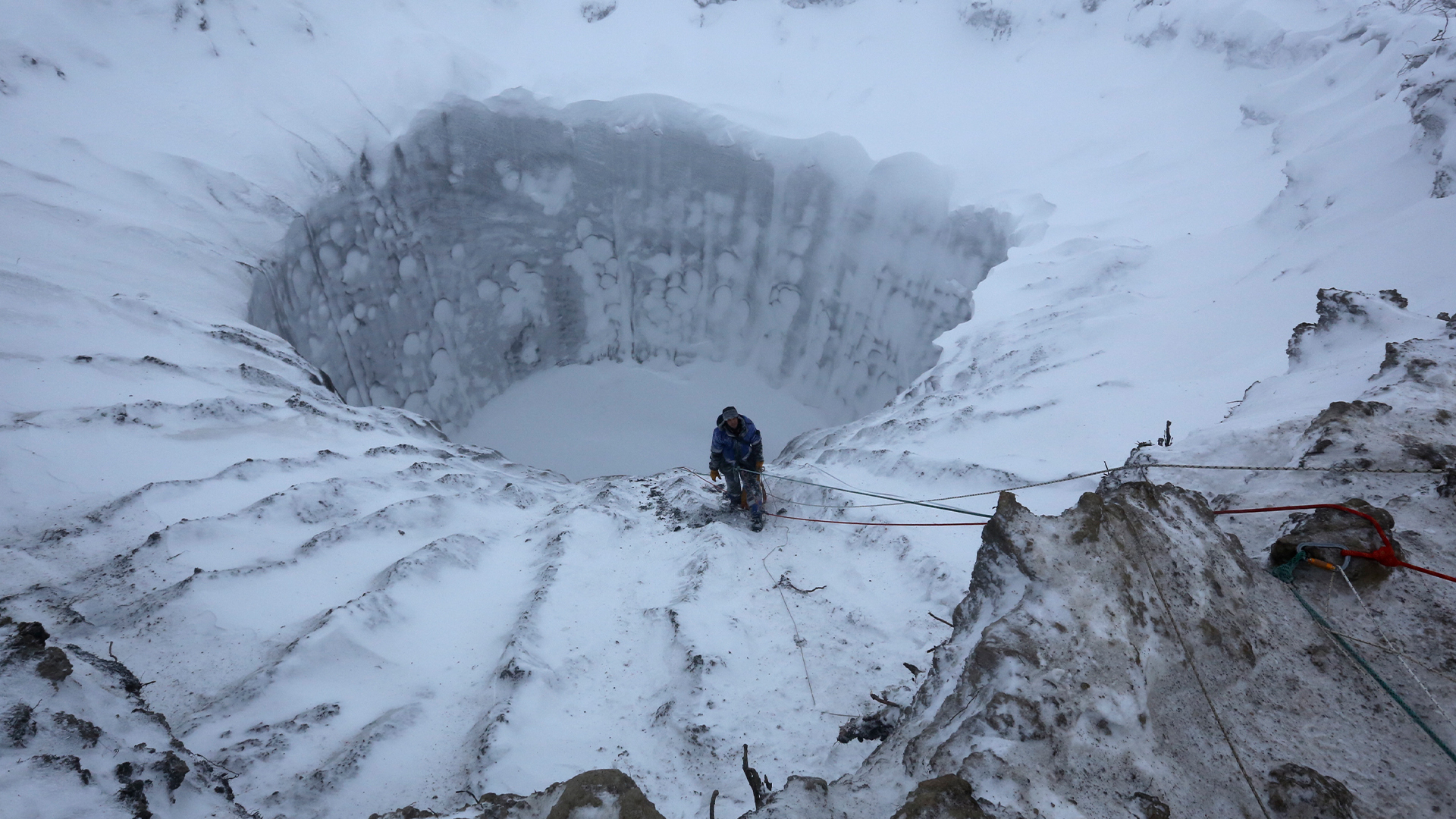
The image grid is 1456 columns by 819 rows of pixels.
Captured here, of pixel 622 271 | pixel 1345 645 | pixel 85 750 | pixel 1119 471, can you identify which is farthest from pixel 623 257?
pixel 1345 645

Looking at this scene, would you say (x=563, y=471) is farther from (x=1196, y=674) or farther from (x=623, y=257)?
(x=1196, y=674)

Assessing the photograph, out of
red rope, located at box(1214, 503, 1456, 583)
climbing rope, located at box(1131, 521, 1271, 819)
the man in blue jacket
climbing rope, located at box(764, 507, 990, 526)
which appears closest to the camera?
climbing rope, located at box(1131, 521, 1271, 819)

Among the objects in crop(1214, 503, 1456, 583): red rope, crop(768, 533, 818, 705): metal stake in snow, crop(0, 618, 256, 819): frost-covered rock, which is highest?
crop(1214, 503, 1456, 583): red rope

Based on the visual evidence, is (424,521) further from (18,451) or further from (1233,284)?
(1233,284)

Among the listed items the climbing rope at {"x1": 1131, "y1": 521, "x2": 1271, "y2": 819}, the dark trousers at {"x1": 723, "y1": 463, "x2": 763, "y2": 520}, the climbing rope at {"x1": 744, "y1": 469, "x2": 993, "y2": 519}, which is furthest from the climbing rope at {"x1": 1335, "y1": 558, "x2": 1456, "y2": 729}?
the dark trousers at {"x1": 723, "y1": 463, "x2": 763, "y2": 520}

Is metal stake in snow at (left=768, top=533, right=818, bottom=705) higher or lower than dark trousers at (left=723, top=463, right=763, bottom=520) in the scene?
lower

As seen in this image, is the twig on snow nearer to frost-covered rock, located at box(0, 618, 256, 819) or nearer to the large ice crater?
frost-covered rock, located at box(0, 618, 256, 819)

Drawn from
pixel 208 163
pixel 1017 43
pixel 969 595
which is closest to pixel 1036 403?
pixel 969 595
